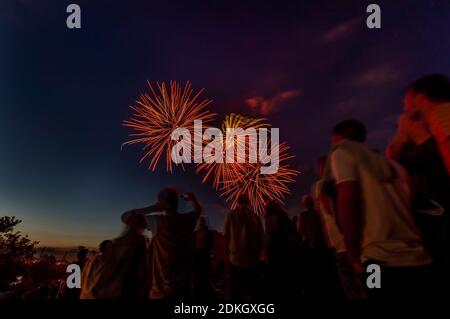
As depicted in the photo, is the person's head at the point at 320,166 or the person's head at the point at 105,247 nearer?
the person's head at the point at 105,247

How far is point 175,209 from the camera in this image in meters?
3.16

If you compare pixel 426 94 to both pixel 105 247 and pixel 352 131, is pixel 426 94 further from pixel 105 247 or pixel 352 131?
pixel 105 247

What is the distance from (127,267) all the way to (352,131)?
220 cm

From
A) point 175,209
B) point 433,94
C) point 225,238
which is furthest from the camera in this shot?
point 225,238

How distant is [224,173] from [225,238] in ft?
10.8

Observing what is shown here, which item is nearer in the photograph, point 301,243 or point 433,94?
point 433,94

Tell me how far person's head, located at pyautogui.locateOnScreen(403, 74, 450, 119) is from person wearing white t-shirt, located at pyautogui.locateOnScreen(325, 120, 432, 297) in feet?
1.35

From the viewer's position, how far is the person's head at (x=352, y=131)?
6.12ft

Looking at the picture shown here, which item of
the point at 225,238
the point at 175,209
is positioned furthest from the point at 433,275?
the point at 225,238

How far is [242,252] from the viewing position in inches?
158

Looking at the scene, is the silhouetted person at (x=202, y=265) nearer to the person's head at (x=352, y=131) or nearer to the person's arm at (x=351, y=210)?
the person's head at (x=352, y=131)

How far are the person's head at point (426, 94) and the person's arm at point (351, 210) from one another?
1.92ft

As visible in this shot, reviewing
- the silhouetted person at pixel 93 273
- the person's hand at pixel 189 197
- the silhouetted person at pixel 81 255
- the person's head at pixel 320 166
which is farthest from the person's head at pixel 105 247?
the person's head at pixel 320 166
